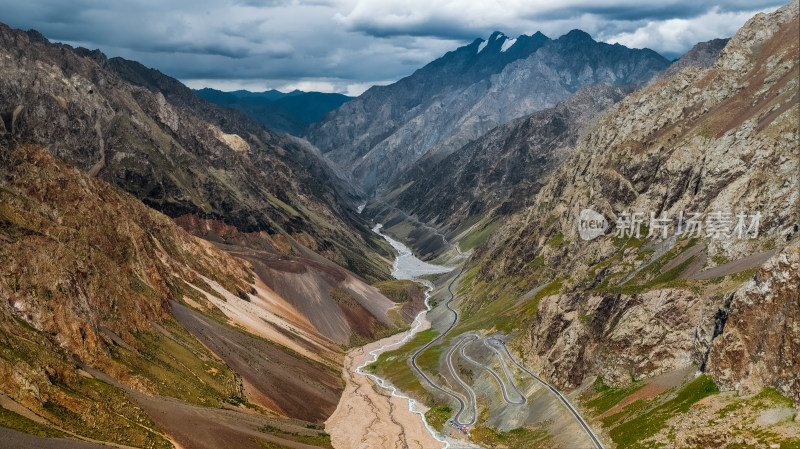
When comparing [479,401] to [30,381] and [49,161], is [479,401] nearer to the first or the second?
[30,381]

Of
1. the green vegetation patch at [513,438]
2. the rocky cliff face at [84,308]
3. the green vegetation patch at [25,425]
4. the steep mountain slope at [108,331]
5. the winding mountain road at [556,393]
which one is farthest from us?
the green vegetation patch at [513,438]

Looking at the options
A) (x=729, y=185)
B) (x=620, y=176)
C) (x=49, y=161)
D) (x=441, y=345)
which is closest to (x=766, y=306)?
(x=729, y=185)

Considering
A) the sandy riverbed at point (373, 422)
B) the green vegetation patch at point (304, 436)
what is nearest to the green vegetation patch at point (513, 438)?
the sandy riverbed at point (373, 422)

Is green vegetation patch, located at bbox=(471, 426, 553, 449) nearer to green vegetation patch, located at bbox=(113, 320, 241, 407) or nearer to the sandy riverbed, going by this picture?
the sandy riverbed

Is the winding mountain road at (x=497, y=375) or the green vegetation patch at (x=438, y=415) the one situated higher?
the winding mountain road at (x=497, y=375)

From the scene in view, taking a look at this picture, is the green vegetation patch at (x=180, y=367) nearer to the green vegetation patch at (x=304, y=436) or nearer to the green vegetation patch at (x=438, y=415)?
the green vegetation patch at (x=304, y=436)

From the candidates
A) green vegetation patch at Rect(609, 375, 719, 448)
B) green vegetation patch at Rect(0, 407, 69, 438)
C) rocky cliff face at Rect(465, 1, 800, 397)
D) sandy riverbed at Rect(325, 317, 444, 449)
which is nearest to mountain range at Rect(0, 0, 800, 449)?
green vegetation patch at Rect(0, 407, 69, 438)

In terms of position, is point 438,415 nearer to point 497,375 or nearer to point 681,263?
point 497,375
